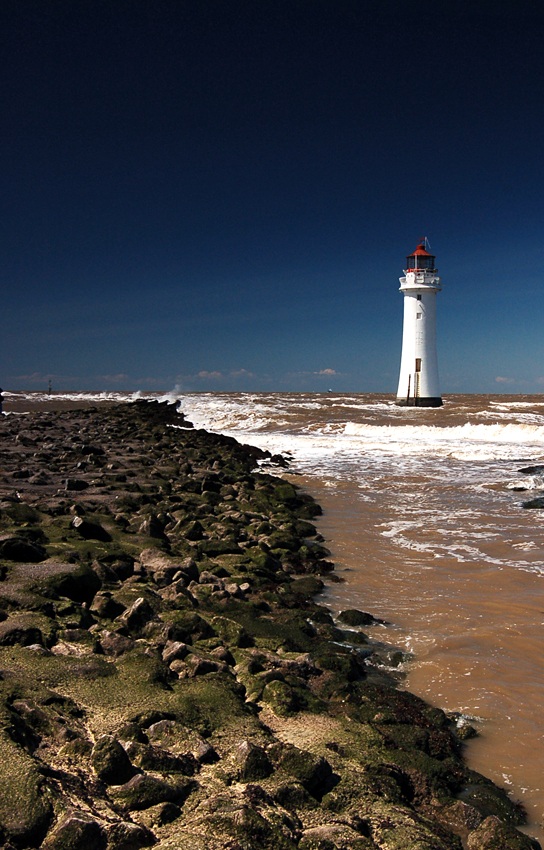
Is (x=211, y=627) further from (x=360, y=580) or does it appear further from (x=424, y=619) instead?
(x=360, y=580)

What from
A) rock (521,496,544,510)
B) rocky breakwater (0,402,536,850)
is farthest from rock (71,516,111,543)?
rock (521,496,544,510)

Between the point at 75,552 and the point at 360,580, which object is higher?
the point at 75,552

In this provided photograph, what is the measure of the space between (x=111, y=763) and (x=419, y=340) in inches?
1443

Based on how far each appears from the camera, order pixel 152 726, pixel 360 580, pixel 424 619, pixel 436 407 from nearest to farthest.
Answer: pixel 152 726, pixel 424 619, pixel 360 580, pixel 436 407

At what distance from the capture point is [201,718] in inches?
129

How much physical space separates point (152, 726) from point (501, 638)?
332 centimetres

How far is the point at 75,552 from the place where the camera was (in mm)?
5910

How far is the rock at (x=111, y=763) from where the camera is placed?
2.64m

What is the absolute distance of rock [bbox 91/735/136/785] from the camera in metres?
2.64

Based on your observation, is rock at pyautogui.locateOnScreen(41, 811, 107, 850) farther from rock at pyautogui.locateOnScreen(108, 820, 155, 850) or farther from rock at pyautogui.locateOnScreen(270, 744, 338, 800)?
rock at pyautogui.locateOnScreen(270, 744, 338, 800)

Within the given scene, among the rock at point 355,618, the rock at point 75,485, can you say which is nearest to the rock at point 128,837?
the rock at point 355,618

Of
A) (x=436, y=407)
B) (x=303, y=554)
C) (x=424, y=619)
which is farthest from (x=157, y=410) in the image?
(x=424, y=619)

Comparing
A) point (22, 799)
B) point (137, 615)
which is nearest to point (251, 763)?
point (22, 799)

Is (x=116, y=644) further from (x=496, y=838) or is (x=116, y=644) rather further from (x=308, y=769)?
(x=496, y=838)
